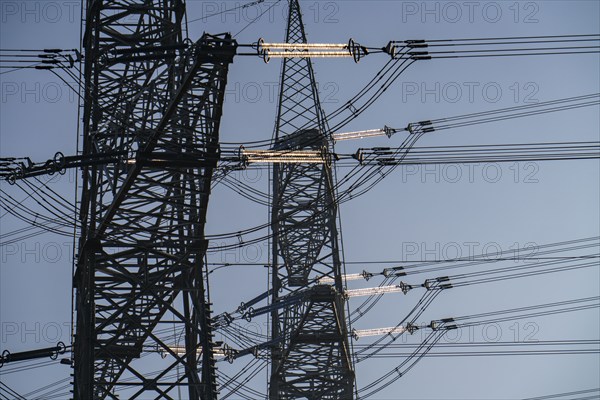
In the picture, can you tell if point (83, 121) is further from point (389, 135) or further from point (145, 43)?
point (389, 135)

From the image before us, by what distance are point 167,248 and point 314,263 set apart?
17261 millimetres

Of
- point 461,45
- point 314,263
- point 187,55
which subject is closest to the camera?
point 187,55

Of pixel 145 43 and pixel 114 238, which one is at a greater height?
pixel 145 43

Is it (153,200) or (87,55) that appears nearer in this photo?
(153,200)

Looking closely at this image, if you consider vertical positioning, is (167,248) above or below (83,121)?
below

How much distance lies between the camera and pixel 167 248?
107 ft

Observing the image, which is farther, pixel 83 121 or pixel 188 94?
pixel 83 121

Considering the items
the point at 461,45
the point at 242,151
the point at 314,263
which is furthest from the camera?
the point at 314,263

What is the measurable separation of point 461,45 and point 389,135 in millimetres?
19693

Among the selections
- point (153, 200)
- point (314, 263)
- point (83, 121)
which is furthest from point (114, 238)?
point (314, 263)

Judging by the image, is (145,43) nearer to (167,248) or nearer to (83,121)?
(83,121)

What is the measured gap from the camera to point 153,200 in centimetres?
3067

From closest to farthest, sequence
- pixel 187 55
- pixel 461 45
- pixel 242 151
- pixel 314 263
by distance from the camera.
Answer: pixel 187 55, pixel 461 45, pixel 242 151, pixel 314 263

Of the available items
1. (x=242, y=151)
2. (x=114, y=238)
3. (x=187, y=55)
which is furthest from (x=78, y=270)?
(x=242, y=151)
